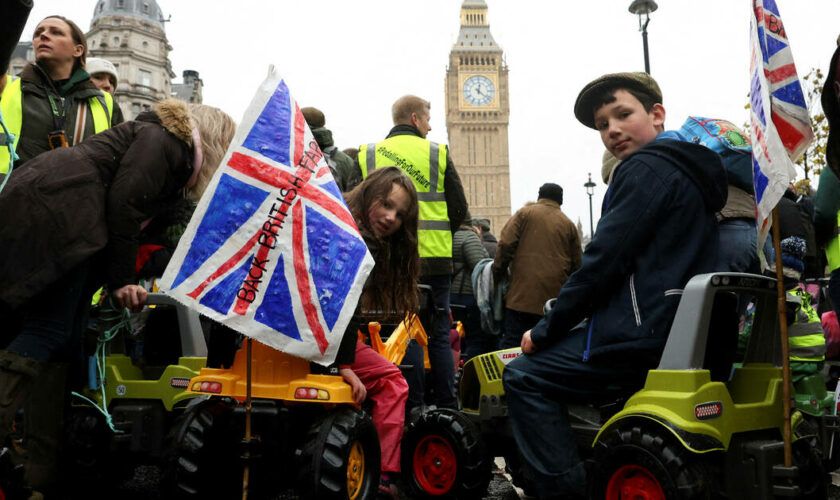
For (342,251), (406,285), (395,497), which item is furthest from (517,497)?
(342,251)

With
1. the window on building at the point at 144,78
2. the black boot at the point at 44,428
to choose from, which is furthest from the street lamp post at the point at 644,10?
the window on building at the point at 144,78

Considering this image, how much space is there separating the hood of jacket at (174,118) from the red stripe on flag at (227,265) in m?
0.85

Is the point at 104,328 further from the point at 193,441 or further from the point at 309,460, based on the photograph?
the point at 309,460

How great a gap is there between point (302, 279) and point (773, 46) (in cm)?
178

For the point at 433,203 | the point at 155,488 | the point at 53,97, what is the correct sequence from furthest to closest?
the point at 433,203 < the point at 53,97 < the point at 155,488

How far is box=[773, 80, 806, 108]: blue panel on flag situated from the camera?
2396 millimetres

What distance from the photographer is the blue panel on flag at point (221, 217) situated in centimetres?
228

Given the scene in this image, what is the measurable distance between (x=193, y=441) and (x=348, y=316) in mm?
641

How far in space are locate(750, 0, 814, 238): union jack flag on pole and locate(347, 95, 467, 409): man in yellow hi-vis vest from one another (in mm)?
2169

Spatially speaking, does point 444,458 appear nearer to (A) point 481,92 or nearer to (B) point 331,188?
(B) point 331,188

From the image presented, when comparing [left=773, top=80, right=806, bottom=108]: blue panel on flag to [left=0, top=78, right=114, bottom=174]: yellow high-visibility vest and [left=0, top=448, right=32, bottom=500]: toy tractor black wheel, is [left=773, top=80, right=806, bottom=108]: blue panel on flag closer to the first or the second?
[left=0, top=448, right=32, bottom=500]: toy tractor black wheel

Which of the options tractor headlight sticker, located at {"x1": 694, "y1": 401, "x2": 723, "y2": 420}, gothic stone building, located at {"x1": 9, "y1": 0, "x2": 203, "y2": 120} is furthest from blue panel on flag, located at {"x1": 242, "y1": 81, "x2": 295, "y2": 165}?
gothic stone building, located at {"x1": 9, "y1": 0, "x2": 203, "y2": 120}

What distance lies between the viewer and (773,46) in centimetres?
242

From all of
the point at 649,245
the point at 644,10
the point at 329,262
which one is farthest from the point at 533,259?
the point at 644,10
